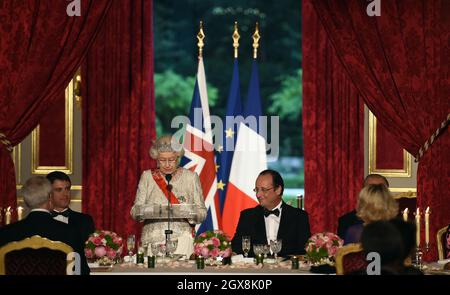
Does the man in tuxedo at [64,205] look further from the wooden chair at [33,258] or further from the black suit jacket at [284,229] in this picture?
the wooden chair at [33,258]

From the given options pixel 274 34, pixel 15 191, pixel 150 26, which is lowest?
pixel 15 191

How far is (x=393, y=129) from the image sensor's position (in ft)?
29.0

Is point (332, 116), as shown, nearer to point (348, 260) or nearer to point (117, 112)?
point (117, 112)

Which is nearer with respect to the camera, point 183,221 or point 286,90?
→ point 183,221

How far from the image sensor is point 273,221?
24.1 feet

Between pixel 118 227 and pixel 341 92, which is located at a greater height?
pixel 341 92

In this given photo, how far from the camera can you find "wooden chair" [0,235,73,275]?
17.0 ft

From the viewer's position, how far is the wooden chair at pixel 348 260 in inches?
202

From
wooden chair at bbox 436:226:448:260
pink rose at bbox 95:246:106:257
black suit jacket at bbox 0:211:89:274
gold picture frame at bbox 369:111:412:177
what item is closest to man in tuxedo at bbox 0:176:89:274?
black suit jacket at bbox 0:211:89:274

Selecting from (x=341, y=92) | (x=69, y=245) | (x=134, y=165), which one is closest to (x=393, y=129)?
(x=341, y=92)
